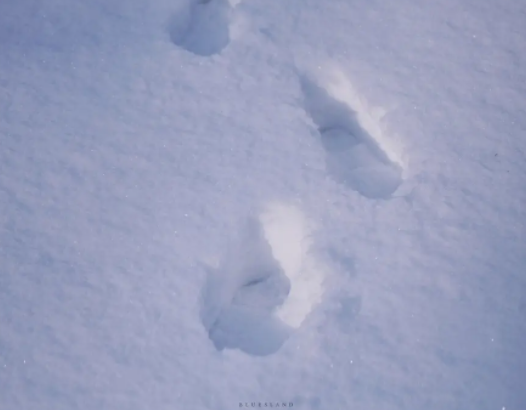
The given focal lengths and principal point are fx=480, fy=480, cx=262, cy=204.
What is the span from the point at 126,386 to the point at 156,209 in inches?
14.1

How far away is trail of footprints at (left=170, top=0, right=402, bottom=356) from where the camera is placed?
99cm

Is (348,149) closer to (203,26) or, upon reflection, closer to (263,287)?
(263,287)

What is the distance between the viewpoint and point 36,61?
3.74 feet

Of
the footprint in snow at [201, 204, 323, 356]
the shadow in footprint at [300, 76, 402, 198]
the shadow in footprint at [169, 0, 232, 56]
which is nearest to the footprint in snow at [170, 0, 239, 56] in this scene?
the shadow in footprint at [169, 0, 232, 56]

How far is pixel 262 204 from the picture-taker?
1044mm

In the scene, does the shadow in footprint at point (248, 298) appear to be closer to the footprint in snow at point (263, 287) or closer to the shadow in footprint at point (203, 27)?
the footprint in snow at point (263, 287)

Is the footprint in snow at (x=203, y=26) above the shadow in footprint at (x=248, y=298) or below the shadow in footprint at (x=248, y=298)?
above

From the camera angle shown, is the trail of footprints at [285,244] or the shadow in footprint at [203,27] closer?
the trail of footprints at [285,244]

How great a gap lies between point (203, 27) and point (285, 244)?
585 millimetres

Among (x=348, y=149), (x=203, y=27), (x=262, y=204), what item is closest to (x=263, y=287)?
(x=262, y=204)

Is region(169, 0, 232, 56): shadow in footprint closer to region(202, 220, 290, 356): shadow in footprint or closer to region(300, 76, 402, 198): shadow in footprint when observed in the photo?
region(300, 76, 402, 198): shadow in footprint


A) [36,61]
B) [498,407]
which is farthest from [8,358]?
[498,407]

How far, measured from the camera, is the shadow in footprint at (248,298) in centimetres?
98

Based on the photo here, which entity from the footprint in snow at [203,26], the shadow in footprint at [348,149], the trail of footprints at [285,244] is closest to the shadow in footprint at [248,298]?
the trail of footprints at [285,244]
